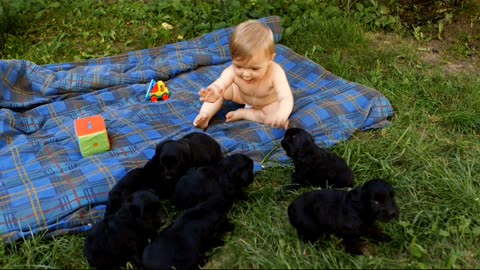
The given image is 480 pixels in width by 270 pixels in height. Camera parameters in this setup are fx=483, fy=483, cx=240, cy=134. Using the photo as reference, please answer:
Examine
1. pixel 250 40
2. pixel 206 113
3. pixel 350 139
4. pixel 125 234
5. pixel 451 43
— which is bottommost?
pixel 451 43

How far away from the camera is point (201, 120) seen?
189 inches

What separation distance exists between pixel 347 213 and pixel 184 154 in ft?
4.44

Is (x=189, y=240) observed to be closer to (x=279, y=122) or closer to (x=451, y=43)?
(x=279, y=122)

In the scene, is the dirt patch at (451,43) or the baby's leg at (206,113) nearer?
the baby's leg at (206,113)

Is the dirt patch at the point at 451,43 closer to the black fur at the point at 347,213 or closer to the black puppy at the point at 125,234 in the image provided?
the black fur at the point at 347,213

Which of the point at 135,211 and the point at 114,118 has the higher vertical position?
the point at 135,211

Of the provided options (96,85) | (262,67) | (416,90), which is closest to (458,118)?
(416,90)

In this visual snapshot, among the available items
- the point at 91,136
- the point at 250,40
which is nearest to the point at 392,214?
the point at 250,40

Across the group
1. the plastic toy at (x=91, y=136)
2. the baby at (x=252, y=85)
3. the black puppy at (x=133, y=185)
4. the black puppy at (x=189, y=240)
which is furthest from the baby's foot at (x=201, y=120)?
the black puppy at (x=189, y=240)

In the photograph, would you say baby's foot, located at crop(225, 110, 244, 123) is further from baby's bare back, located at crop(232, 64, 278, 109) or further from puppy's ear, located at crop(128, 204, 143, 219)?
puppy's ear, located at crop(128, 204, 143, 219)

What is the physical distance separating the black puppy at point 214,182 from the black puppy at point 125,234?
0.43 meters

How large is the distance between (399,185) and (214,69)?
9.19 feet

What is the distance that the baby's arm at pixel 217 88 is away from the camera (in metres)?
4.61

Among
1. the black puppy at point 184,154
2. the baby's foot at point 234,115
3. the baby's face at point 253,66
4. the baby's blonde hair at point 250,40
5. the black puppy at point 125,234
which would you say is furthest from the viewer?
the baby's foot at point 234,115
